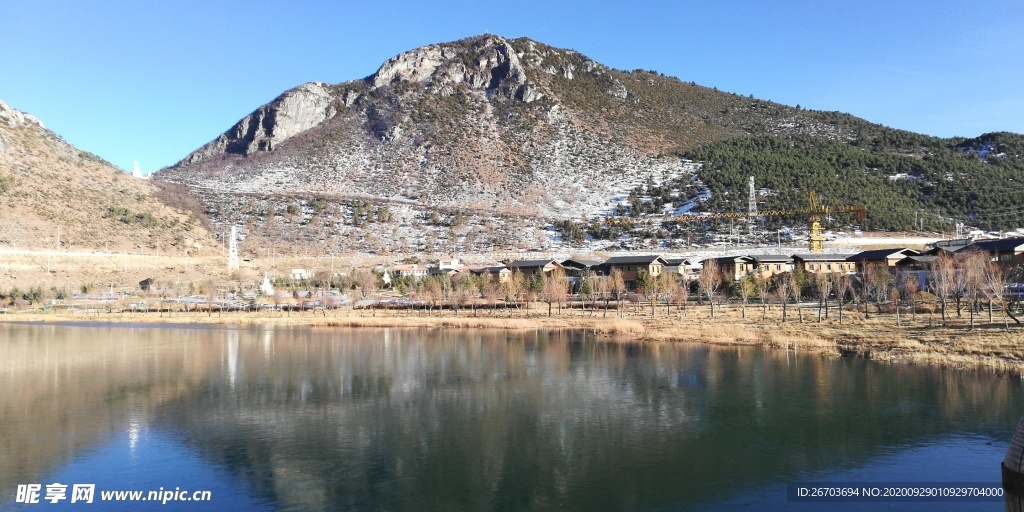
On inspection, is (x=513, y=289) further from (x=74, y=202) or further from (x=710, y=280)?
(x=74, y=202)

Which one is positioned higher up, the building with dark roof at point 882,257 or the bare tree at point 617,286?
the building with dark roof at point 882,257

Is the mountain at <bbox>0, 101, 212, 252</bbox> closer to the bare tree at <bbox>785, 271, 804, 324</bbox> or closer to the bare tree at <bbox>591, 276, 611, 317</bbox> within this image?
the bare tree at <bbox>591, 276, 611, 317</bbox>

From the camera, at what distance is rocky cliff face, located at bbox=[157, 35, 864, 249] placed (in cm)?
11300

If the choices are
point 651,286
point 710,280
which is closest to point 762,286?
point 710,280

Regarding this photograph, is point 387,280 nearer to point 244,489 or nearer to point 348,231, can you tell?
point 348,231

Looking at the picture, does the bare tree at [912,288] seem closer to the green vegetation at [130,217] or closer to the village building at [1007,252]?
the village building at [1007,252]

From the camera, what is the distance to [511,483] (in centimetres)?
1541

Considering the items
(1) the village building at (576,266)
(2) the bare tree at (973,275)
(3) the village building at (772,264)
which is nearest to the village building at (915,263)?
(2) the bare tree at (973,275)

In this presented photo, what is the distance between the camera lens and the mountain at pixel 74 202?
260ft

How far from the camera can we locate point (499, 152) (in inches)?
5315

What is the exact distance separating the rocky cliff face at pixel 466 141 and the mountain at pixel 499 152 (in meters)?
0.43

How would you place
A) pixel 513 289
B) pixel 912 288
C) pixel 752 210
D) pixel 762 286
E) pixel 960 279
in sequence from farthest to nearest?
1. pixel 752 210
2. pixel 513 289
3. pixel 762 286
4. pixel 912 288
5. pixel 960 279

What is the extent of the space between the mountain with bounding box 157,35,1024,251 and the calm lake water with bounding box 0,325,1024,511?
69049 mm

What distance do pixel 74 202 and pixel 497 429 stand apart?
90.2 meters
